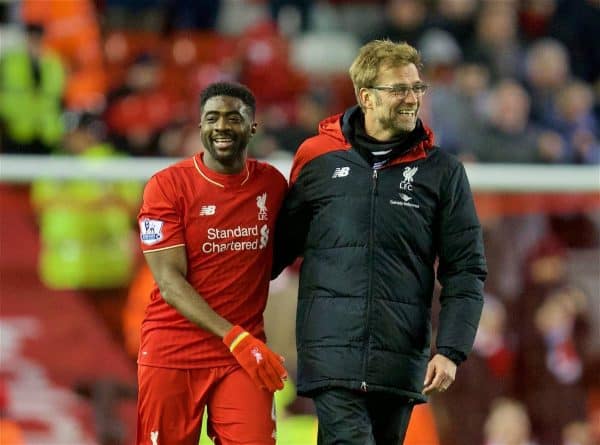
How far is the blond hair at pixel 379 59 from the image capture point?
15.1ft

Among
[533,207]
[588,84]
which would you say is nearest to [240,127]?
[533,207]

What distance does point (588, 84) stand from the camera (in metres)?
11.3

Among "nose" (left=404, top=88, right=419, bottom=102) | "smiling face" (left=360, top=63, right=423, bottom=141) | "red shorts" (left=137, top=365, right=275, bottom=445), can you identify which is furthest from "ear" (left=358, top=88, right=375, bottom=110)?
"red shorts" (left=137, top=365, right=275, bottom=445)

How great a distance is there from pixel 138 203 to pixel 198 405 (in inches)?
112

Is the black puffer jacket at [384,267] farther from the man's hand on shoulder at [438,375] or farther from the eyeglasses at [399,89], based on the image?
the eyeglasses at [399,89]

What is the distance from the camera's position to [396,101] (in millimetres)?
4566

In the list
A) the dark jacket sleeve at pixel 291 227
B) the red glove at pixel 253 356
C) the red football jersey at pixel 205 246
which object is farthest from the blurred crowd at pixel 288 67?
the red glove at pixel 253 356

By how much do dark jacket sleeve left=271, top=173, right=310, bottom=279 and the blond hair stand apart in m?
0.44

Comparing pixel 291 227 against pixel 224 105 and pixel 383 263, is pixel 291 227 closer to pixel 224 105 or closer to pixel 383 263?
pixel 383 263

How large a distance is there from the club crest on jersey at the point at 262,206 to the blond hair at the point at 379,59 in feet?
1.68

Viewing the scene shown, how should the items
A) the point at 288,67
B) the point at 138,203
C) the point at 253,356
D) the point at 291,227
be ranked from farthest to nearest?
the point at 288,67 < the point at 138,203 < the point at 291,227 < the point at 253,356

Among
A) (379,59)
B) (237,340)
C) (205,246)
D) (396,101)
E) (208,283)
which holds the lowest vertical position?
(237,340)

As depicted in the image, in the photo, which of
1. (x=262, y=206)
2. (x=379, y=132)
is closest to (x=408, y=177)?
(x=379, y=132)

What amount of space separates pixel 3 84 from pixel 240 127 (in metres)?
5.24
